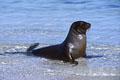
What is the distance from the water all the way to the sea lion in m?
0.17

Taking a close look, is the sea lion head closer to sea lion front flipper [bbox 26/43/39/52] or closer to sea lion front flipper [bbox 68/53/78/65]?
sea lion front flipper [bbox 68/53/78/65]

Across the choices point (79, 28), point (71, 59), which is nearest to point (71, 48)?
point (71, 59)

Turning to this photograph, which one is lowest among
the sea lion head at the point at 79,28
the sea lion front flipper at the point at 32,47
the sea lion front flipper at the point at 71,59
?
the sea lion front flipper at the point at 32,47

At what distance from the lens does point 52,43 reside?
329 inches

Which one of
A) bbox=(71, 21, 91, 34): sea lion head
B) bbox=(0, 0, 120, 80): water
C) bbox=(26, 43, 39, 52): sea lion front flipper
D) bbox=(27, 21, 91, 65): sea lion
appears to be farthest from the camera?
bbox=(26, 43, 39, 52): sea lion front flipper

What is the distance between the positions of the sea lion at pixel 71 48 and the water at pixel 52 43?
6.5 inches

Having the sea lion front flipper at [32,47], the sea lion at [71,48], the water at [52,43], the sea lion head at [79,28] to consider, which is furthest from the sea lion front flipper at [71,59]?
the sea lion front flipper at [32,47]

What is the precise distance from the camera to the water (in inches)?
230

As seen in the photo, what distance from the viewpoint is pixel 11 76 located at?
5.72m

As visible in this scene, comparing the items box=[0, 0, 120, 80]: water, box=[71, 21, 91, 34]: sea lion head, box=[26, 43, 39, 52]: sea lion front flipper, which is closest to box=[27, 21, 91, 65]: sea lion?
box=[71, 21, 91, 34]: sea lion head

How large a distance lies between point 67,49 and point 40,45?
1.41 metres

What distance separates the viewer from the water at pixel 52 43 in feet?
19.2

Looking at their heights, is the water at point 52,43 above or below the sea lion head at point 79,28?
below

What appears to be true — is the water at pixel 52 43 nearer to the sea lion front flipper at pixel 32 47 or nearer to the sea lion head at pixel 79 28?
the sea lion front flipper at pixel 32 47
